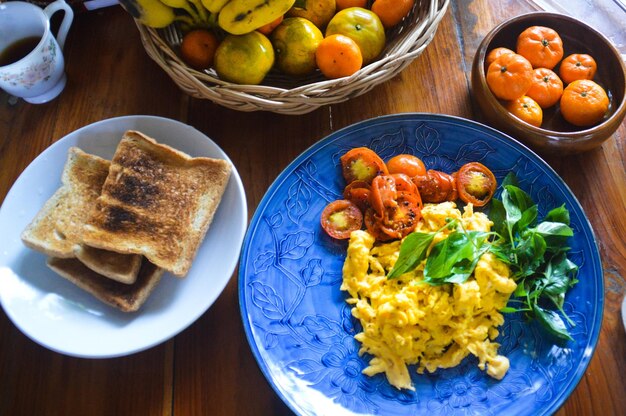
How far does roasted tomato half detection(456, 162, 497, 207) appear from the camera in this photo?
1433 mm

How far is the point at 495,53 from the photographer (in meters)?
1.57

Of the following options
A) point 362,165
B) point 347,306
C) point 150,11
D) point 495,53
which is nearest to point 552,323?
point 347,306

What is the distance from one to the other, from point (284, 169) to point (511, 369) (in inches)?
31.0

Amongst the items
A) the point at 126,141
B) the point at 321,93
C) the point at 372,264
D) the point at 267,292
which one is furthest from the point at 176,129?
the point at 372,264

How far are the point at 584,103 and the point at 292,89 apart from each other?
34.0 inches

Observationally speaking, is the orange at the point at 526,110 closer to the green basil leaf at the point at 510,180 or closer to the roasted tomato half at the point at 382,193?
the green basil leaf at the point at 510,180

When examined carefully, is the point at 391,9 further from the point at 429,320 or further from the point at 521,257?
the point at 429,320

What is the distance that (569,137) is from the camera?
1.46 meters

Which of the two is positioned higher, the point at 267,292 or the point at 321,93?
the point at 321,93

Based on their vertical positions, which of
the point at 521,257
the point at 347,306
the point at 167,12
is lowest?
the point at 347,306

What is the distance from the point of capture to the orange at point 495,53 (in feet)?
5.11

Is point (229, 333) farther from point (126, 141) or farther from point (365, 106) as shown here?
point (365, 106)

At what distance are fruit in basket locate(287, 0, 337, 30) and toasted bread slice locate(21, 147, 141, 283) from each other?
713 millimetres

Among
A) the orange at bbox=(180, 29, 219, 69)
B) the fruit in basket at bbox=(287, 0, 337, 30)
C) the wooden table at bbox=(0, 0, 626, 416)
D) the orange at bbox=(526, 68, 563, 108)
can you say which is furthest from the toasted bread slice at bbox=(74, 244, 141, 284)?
the orange at bbox=(526, 68, 563, 108)
